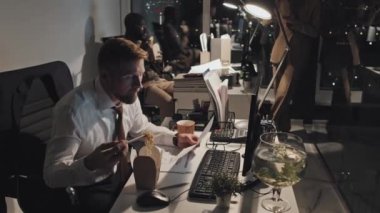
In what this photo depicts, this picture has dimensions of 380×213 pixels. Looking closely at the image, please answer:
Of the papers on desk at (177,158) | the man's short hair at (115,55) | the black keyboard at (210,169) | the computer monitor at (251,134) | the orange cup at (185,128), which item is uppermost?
the man's short hair at (115,55)

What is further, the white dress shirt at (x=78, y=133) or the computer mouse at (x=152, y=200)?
the white dress shirt at (x=78, y=133)

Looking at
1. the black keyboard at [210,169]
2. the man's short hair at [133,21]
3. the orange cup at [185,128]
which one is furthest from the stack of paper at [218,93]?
the man's short hair at [133,21]

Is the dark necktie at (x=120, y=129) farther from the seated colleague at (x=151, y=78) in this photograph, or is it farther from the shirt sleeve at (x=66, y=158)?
the seated colleague at (x=151, y=78)

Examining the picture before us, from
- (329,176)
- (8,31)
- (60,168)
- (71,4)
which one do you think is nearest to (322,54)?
(329,176)

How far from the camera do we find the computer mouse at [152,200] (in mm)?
1228

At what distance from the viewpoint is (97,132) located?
1.59 meters

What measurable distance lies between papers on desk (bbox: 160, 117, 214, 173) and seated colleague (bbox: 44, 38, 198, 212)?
17 cm

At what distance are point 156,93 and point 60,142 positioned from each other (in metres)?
1.95

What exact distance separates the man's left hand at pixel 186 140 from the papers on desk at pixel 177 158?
0.02 meters

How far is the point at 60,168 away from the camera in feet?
4.45

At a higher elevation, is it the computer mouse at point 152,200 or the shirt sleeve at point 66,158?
the shirt sleeve at point 66,158

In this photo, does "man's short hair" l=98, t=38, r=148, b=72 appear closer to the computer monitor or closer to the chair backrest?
the chair backrest

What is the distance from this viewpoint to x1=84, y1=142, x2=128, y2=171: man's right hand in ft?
4.24

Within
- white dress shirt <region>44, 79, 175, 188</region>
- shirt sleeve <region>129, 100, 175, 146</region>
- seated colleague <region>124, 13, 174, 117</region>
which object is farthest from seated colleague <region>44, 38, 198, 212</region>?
seated colleague <region>124, 13, 174, 117</region>
